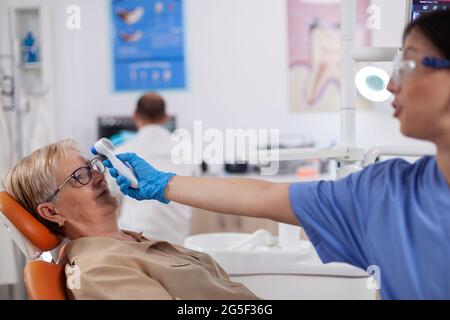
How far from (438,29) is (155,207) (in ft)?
5.58

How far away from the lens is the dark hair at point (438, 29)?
0.89 m

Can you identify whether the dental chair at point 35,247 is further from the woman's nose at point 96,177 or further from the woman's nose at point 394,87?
the woman's nose at point 394,87

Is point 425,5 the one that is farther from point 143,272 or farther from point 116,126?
point 116,126

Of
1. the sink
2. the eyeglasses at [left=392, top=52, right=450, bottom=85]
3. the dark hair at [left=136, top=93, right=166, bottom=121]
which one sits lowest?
the sink

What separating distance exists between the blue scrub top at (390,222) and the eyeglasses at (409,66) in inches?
6.8

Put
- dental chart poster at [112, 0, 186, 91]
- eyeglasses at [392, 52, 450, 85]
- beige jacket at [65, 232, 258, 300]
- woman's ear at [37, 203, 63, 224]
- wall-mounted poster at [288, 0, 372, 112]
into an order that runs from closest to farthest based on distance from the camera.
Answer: eyeglasses at [392, 52, 450, 85] < beige jacket at [65, 232, 258, 300] < woman's ear at [37, 203, 63, 224] < wall-mounted poster at [288, 0, 372, 112] < dental chart poster at [112, 0, 186, 91]

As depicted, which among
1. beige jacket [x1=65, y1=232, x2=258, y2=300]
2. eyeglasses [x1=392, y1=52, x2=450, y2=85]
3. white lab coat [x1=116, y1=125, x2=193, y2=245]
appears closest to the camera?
eyeglasses [x1=392, y1=52, x2=450, y2=85]

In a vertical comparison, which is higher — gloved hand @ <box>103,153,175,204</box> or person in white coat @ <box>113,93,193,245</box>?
gloved hand @ <box>103,153,175,204</box>

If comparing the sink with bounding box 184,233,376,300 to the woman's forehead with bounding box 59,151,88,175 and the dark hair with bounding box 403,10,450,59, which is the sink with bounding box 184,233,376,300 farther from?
the dark hair with bounding box 403,10,450,59

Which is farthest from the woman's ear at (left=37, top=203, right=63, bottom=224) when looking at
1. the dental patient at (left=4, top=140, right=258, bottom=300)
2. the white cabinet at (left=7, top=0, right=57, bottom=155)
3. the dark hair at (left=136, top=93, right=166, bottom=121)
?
the white cabinet at (left=7, top=0, right=57, bottom=155)

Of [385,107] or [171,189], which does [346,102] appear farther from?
[385,107]

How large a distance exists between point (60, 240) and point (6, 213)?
0.19m

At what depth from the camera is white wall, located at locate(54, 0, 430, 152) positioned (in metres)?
3.56

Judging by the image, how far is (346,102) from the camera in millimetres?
1622
